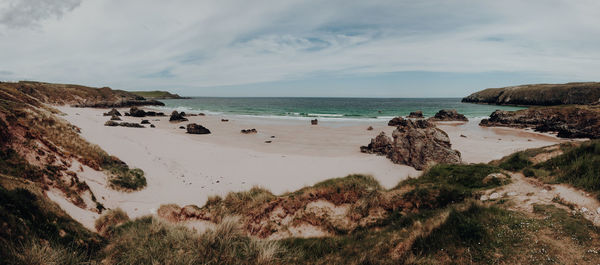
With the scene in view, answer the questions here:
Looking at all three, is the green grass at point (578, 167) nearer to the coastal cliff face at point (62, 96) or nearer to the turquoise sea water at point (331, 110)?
the turquoise sea water at point (331, 110)

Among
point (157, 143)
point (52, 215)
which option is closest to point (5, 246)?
point (52, 215)

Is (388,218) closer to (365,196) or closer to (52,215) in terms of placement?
(365,196)

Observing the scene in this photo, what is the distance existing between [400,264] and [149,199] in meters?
10.7

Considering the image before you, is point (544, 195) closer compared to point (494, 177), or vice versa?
A: point (544, 195)

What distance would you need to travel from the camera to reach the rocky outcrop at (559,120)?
100 ft

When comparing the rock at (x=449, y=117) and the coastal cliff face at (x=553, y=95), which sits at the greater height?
the coastal cliff face at (x=553, y=95)

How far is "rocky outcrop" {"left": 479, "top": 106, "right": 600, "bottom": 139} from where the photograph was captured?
3061 cm

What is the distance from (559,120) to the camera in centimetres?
3591

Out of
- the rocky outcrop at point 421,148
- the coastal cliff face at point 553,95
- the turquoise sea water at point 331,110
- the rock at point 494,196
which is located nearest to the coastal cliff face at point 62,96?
the turquoise sea water at point 331,110

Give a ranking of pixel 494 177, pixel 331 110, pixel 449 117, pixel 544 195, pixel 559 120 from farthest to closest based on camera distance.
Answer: pixel 331 110 → pixel 449 117 → pixel 559 120 → pixel 494 177 → pixel 544 195

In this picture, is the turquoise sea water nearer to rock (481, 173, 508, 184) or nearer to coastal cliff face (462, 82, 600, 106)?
coastal cliff face (462, 82, 600, 106)

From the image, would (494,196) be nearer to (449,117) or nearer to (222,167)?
(222,167)

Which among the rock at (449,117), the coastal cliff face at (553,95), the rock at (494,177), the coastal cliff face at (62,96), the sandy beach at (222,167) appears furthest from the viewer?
the coastal cliff face at (553,95)

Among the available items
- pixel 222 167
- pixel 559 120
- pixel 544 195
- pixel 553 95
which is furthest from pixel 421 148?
pixel 553 95
